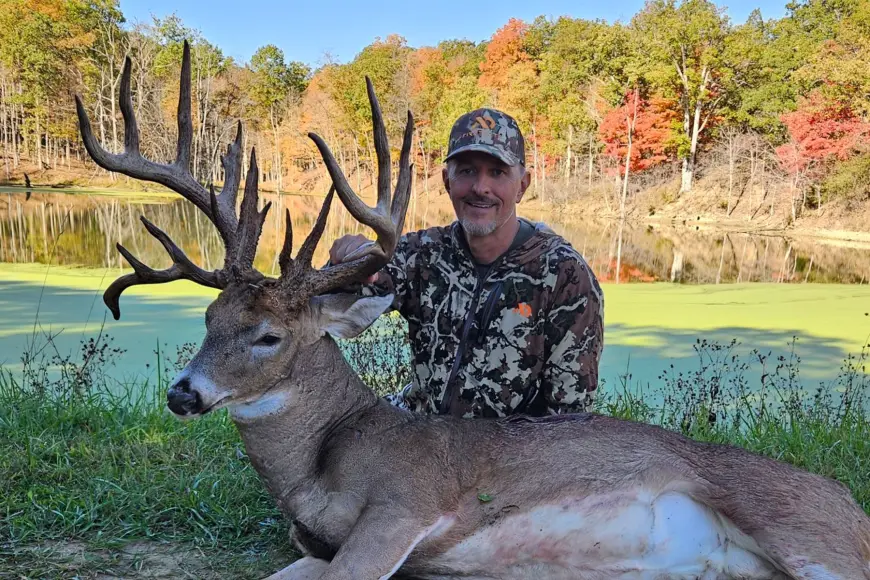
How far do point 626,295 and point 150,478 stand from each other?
9.35m

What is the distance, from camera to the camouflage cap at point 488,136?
146 inches

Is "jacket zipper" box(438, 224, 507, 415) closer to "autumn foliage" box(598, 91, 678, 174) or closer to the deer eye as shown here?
the deer eye

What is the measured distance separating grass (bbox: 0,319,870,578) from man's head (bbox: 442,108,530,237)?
1.76 m

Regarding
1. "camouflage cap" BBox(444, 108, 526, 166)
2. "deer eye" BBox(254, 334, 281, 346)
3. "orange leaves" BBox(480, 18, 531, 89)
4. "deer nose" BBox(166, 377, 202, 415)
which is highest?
"orange leaves" BBox(480, 18, 531, 89)

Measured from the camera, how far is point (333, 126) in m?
59.4

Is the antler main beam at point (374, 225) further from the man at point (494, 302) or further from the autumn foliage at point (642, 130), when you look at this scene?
the autumn foliage at point (642, 130)

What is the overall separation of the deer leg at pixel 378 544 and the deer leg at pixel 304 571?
27 centimetres

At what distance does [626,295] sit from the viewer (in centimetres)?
1200

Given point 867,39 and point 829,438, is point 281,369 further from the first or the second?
point 867,39

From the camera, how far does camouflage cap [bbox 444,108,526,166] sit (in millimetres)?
3705

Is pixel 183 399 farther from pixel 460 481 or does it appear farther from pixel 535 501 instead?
pixel 535 501

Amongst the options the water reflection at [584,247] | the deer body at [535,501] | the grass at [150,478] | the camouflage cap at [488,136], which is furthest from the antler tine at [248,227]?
the water reflection at [584,247]

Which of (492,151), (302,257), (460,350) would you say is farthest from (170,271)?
(492,151)

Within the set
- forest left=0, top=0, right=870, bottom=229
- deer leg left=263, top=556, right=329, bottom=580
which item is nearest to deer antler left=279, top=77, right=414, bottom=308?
deer leg left=263, top=556, right=329, bottom=580
